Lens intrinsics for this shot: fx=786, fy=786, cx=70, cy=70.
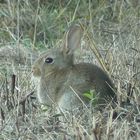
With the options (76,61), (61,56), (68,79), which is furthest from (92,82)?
(76,61)

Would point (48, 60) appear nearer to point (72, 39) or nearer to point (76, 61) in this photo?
point (72, 39)

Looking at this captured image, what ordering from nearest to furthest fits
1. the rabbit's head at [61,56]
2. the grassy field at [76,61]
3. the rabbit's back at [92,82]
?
1. the grassy field at [76,61]
2. the rabbit's back at [92,82]
3. the rabbit's head at [61,56]

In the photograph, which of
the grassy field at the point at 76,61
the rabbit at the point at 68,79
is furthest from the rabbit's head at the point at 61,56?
the grassy field at the point at 76,61

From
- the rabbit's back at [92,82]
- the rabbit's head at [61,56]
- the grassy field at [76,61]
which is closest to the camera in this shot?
the grassy field at [76,61]

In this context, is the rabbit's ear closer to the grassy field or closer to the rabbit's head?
the rabbit's head

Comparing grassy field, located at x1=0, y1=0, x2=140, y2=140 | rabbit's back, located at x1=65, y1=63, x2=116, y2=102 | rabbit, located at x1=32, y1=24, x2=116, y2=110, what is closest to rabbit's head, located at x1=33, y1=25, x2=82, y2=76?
rabbit, located at x1=32, y1=24, x2=116, y2=110

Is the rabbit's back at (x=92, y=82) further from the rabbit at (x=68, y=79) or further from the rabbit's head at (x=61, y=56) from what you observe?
the rabbit's head at (x=61, y=56)

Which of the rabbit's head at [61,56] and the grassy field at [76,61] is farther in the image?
the rabbit's head at [61,56]

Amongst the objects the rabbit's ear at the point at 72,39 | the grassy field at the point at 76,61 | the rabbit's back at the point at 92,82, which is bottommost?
the grassy field at the point at 76,61
